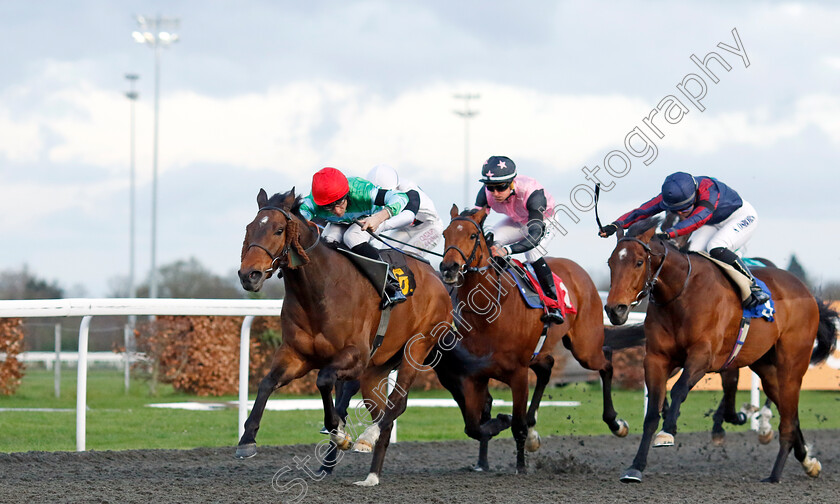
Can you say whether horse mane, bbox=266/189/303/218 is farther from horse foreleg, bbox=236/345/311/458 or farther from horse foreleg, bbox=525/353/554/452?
horse foreleg, bbox=525/353/554/452

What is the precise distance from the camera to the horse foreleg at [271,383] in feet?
14.8

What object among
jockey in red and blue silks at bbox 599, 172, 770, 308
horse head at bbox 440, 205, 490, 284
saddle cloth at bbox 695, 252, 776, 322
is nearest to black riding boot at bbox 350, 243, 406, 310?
horse head at bbox 440, 205, 490, 284

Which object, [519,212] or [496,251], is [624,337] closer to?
[519,212]

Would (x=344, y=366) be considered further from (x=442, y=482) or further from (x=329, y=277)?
(x=442, y=482)

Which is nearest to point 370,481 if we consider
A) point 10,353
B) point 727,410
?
point 727,410

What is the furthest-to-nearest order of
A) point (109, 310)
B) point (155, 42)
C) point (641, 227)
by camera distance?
1. point (155, 42)
2. point (109, 310)
3. point (641, 227)

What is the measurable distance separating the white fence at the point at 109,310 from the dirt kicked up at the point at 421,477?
0.37m

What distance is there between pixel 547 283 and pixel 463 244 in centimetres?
102

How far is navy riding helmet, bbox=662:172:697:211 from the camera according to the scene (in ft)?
19.4

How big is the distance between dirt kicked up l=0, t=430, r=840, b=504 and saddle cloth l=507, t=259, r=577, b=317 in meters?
1.03

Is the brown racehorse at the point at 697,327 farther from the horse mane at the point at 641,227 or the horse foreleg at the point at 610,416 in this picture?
the horse foreleg at the point at 610,416

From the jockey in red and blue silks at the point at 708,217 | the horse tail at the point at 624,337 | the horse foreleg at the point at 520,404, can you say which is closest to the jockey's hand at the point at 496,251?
the jockey in red and blue silks at the point at 708,217

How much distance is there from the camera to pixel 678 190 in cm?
592

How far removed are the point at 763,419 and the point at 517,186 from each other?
2.88 meters
